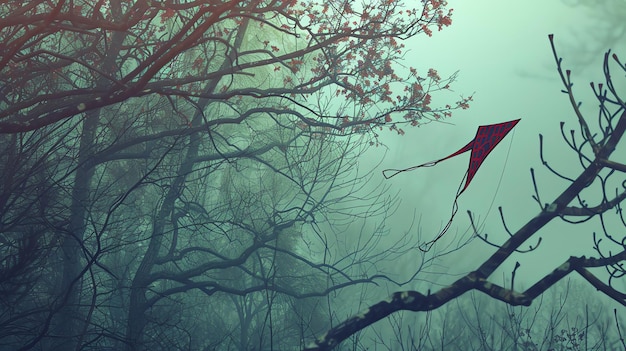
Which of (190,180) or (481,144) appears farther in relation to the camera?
(190,180)

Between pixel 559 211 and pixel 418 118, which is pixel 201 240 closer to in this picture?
pixel 418 118

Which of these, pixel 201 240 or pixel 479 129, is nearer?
pixel 479 129

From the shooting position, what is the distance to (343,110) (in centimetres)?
1053

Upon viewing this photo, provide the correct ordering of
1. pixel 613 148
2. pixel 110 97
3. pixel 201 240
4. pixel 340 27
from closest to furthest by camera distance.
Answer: pixel 613 148, pixel 110 97, pixel 340 27, pixel 201 240

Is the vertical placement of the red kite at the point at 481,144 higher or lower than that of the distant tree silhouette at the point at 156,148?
lower

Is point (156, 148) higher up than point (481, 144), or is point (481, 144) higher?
point (156, 148)

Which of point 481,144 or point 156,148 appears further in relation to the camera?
point 156,148

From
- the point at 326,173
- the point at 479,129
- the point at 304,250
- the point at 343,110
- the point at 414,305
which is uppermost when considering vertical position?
the point at 304,250

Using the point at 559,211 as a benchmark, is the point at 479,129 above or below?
above

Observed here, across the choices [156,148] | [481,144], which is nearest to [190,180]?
[156,148]

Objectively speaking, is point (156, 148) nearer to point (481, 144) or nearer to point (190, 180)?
point (190, 180)

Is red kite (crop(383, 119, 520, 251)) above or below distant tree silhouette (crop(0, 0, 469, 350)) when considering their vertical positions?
below

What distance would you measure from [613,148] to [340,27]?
17.7 ft

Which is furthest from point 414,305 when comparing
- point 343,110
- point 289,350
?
point 289,350
